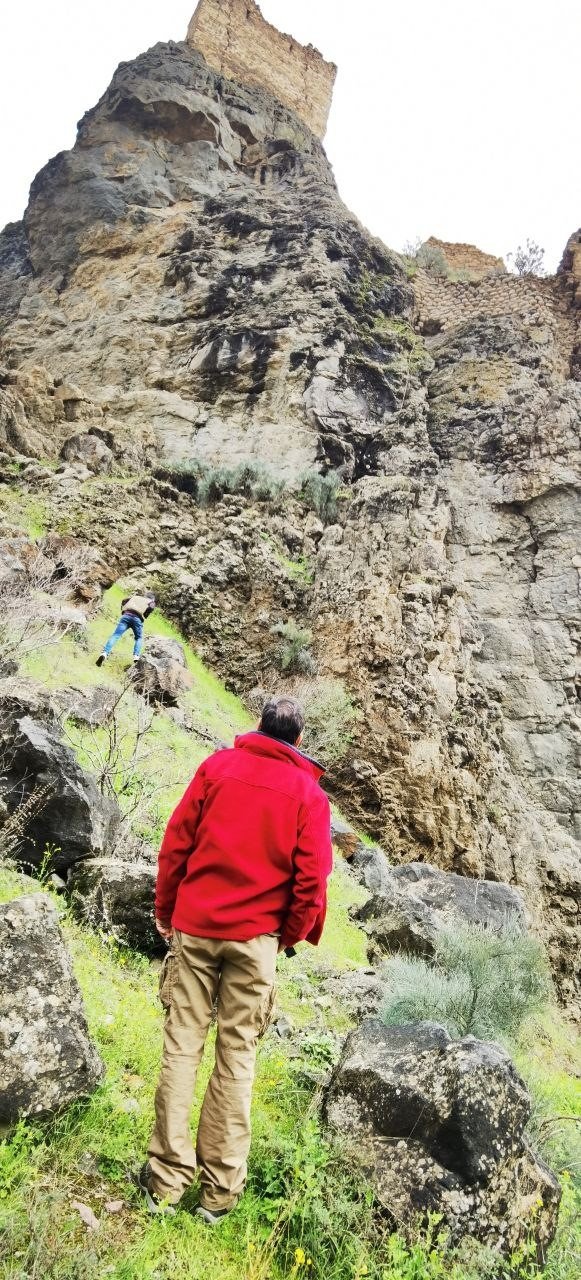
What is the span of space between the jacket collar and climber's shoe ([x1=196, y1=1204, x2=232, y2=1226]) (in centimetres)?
169

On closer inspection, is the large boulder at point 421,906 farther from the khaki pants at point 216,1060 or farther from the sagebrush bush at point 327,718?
the khaki pants at point 216,1060

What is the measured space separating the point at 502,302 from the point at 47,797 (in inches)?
974

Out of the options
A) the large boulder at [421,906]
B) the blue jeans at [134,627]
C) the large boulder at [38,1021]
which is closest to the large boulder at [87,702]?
the blue jeans at [134,627]

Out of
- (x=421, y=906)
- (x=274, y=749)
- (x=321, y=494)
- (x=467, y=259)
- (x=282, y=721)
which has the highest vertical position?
(x=467, y=259)

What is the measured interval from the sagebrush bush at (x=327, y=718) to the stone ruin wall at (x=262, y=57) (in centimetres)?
2957

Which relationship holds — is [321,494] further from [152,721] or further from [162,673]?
[152,721]

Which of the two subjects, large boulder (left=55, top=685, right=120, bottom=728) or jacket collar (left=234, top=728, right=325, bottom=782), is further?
large boulder (left=55, top=685, right=120, bottom=728)

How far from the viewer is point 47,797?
4.23 metres

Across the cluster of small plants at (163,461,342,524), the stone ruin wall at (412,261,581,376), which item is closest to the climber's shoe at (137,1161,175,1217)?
the cluster of small plants at (163,461,342,524)

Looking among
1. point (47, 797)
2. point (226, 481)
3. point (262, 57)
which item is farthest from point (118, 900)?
point (262, 57)

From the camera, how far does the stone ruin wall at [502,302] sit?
22.2 meters

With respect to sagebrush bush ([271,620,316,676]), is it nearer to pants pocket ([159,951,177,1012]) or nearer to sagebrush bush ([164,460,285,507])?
sagebrush bush ([164,460,285,507])

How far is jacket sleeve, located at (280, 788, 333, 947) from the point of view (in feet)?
9.04

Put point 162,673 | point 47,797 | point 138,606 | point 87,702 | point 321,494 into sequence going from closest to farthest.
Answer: point 47,797 → point 87,702 → point 138,606 → point 162,673 → point 321,494
